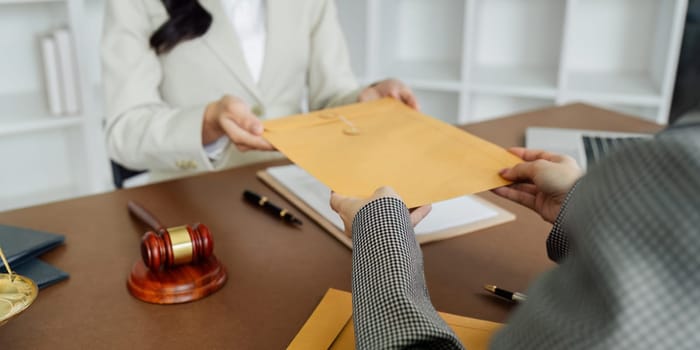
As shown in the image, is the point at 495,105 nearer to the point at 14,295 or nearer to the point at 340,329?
the point at 340,329

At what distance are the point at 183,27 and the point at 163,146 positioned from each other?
1.05 feet

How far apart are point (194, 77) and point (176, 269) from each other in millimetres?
743

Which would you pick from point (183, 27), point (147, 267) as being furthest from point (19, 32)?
point (147, 267)

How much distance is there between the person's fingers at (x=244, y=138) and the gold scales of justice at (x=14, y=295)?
431mm

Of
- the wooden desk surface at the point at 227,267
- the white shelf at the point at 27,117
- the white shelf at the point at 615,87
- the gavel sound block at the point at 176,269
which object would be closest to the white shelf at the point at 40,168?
the white shelf at the point at 27,117

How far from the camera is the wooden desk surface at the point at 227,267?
70cm

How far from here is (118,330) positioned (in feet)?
2.32

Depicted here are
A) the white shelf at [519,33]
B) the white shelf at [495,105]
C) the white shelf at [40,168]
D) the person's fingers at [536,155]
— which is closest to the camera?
the person's fingers at [536,155]

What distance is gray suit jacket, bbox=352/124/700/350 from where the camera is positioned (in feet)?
1.05

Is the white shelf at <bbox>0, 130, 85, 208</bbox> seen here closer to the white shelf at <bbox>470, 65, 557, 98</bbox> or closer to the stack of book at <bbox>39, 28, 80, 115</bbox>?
the stack of book at <bbox>39, 28, 80, 115</bbox>

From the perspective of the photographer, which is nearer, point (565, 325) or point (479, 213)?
point (565, 325)

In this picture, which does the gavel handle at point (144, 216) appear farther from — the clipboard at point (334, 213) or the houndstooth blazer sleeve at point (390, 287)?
the houndstooth blazer sleeve at point (390, 287)

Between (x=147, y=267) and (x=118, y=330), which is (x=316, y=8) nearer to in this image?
(x=147, y=267)

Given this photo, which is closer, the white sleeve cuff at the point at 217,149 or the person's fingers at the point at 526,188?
the person's fingers at the point at 526,188
